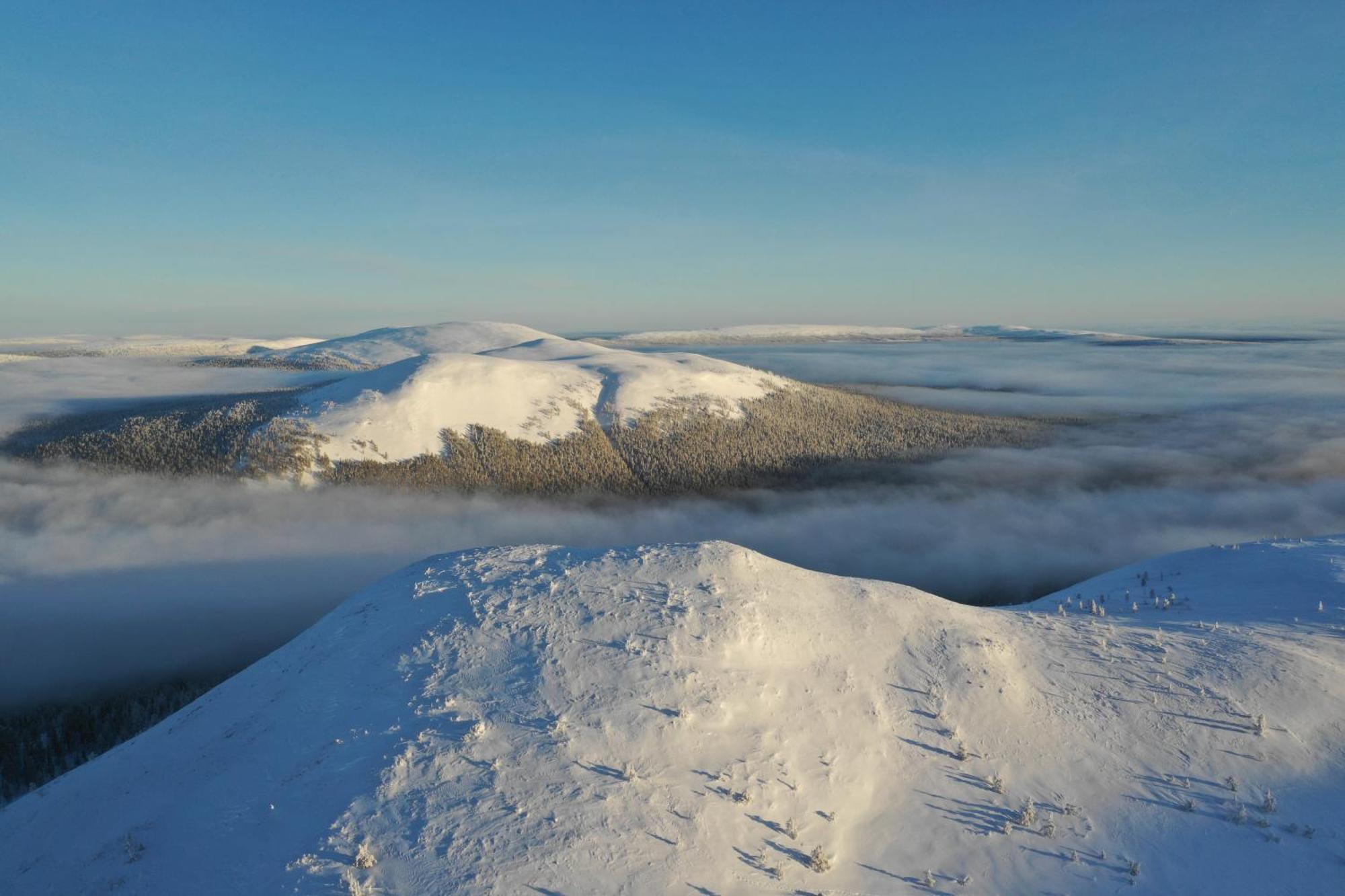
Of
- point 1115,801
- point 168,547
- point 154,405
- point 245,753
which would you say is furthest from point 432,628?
point 154,405

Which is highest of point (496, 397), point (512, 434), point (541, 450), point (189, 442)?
point (496, 397)

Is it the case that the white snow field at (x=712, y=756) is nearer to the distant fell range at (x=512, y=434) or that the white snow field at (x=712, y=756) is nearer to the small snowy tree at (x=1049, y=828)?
the small snowy tree at (x=1049, y=828)

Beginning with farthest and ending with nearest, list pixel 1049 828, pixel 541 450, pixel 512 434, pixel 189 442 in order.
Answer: pixel 512 434, pixel 541 450, pixel 189 442, pixel 1049 828

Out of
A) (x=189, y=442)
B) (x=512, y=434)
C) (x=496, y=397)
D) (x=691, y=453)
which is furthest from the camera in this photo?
(x=496, y=397)

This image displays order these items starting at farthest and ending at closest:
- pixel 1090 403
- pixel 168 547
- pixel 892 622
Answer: pixel 1090 403 < pixel 168 547 < pixel 892 622

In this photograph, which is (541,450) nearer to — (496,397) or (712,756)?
(496,397)

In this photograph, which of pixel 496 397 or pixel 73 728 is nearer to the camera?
pixel 73 728

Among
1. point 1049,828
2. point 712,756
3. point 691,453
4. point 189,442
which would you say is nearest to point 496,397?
point 691,453

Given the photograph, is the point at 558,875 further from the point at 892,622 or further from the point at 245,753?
the point at 892,622
